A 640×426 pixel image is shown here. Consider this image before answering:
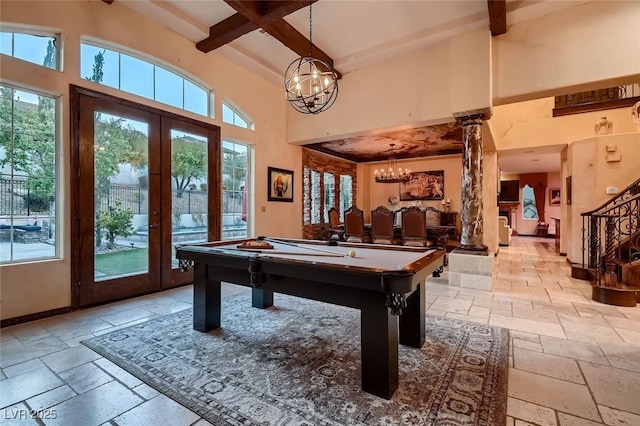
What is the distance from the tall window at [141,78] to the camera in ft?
11.6

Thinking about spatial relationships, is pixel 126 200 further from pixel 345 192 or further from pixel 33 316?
pixel 345 192

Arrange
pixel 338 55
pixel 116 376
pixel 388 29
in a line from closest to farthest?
pixel 116 376
pixel 388 29
pixel 338 55

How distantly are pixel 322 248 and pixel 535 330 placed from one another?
7.33 ft

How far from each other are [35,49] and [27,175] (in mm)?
1347

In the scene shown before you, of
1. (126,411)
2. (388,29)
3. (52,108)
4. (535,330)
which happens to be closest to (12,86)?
(52,108)

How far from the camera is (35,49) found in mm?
3117

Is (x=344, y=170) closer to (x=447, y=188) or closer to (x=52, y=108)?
(x=447, y=188)

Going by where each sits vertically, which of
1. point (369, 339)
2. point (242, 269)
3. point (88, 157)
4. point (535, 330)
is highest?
point (88, 157)

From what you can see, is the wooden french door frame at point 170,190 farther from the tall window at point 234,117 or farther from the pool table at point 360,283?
the pool table at point 360,283

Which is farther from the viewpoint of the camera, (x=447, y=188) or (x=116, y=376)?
(x=447, y=188)

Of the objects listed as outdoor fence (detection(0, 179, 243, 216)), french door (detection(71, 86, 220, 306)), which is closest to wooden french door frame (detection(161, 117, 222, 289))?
french door (detection(71, 86, 220, 306))

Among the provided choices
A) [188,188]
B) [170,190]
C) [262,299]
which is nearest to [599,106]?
[262,299]

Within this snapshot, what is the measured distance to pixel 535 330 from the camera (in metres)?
2.87
